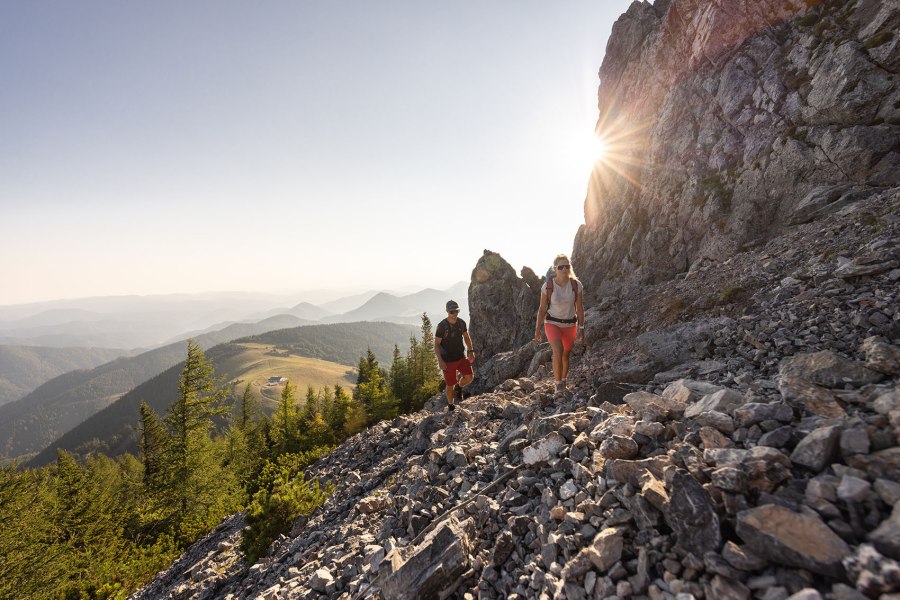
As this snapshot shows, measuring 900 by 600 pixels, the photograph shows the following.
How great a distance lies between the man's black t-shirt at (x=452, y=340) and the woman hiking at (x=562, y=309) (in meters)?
3.14

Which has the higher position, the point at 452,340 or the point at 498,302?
the point at 452,340

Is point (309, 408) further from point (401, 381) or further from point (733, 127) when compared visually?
point (733, 127)

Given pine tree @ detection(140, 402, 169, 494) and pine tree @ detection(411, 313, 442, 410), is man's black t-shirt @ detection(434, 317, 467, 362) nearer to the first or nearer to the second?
pine tree @ detection(411, 313, 442, 410)

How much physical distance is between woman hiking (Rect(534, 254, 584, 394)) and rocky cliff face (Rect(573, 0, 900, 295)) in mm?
19641

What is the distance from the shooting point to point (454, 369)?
12234 mm

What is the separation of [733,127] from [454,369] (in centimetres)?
3841

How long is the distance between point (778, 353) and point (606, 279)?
1568 inches

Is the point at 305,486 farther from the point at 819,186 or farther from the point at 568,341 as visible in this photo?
the point at 819,186

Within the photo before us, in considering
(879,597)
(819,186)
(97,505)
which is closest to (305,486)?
(879,597)

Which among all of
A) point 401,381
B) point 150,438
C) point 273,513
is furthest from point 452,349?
point 150,438

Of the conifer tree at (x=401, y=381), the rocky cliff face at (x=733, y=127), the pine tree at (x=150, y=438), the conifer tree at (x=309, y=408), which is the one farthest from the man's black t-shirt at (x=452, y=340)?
the pine tree at (x=150, y=438)

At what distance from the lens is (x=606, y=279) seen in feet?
147

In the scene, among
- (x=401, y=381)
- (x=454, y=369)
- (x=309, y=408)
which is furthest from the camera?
→ (x=309, y=408)

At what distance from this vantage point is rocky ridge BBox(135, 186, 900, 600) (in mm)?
2910
